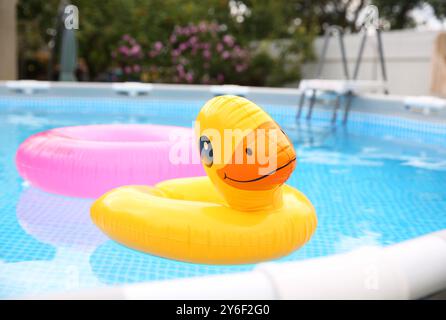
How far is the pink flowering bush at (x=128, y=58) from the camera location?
11422 mm

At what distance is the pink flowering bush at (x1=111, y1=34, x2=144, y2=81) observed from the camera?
11422 mm

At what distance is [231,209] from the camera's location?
2.21m

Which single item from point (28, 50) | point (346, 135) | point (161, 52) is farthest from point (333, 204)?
point (28, 50)

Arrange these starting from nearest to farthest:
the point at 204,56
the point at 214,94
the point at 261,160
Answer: the point at 261,160 → the point at 214,94 → the point at 204,56

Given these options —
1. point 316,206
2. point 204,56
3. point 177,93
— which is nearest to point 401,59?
point 204,56

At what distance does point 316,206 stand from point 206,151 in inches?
53.6

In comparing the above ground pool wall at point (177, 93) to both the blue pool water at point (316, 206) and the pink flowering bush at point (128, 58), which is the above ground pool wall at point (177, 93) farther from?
the pink flowering bush at point (128, 58)

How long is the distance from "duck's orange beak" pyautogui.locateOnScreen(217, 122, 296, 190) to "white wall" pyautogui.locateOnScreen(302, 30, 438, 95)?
8041mm

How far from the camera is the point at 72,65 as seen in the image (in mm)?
9039

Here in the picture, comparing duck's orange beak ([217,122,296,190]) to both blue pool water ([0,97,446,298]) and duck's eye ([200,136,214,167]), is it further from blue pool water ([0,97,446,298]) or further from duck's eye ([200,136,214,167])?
blue pool water ([0,97,446,298])

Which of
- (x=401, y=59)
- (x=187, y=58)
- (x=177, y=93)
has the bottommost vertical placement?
(x=177, y=93)

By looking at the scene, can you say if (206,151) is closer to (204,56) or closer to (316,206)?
(316,206)

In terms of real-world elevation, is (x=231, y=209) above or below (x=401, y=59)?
above

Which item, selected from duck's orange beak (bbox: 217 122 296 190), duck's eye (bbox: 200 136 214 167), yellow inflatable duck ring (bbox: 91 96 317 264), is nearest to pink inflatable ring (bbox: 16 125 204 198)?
yellow inflatable duck ring (bbox: 91 96 317 264)
